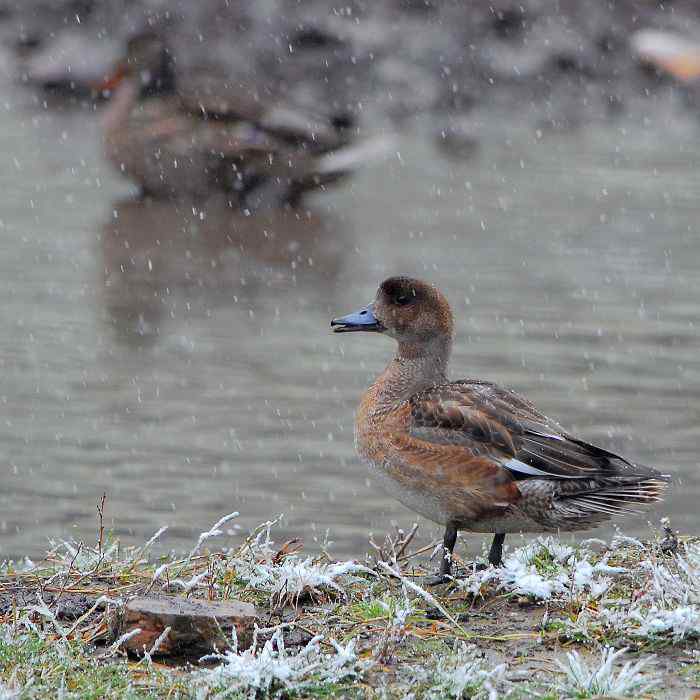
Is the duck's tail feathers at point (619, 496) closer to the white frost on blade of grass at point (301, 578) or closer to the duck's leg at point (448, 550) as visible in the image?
the duck's leg at point (448, 550)

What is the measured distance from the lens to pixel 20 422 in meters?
7.73

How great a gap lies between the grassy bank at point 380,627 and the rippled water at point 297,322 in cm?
124

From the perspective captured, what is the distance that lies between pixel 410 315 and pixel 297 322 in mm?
4513

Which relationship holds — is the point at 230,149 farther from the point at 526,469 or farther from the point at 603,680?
the point at 603,680

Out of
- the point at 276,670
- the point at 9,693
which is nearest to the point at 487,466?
the point at 276,670

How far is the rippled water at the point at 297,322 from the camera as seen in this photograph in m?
6.91

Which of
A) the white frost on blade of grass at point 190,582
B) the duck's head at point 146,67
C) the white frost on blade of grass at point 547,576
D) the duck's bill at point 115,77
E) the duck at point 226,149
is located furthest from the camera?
the duck's bill at point 115,77

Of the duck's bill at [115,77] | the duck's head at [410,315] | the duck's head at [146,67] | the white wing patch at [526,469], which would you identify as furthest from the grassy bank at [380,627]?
the duck's bill at [115,77]

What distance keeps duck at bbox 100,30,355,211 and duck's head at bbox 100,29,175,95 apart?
2.44 feet

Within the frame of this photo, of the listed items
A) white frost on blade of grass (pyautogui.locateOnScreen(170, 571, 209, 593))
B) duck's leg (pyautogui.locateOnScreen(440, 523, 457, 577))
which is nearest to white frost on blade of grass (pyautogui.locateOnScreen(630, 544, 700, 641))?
duck's leg (pyautogui.locateOnScreen(440, 523, 457, 577))

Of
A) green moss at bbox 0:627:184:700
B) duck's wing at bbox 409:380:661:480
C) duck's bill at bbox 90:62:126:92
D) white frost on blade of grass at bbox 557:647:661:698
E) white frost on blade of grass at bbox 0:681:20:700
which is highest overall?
duck's bill at bbox 90:62:126:92

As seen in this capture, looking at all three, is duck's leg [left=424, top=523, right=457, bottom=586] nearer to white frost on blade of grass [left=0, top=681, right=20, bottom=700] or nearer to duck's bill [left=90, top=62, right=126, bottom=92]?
white frost on blade of grass [left=0, top=681, right=20, bottom=700]

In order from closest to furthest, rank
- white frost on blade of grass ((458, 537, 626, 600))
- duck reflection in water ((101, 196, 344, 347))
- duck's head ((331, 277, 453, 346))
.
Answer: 1. white frost on blade of grass ((458, 537, 626, 600))
2. duck's head ((331, 277, 453, 346))
3. duck reflection in water ((101, 196, 344, 347))

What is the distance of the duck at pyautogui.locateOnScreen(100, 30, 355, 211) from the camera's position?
1284 centimetres
